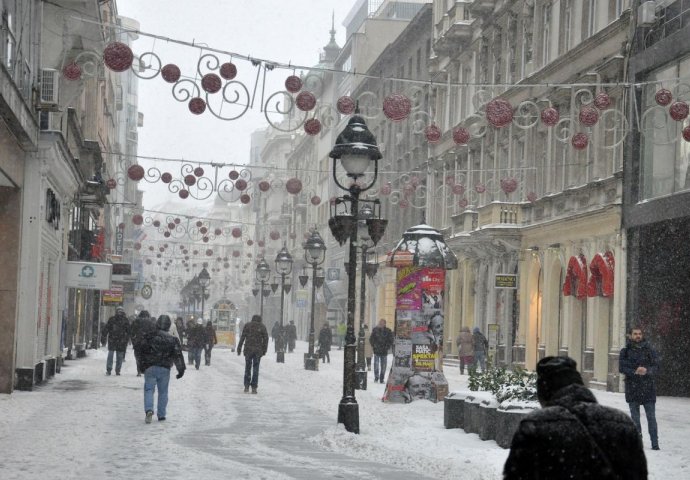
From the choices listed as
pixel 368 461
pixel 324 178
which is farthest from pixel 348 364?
pixel 324 178

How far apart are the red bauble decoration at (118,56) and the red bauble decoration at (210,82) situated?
1187mm

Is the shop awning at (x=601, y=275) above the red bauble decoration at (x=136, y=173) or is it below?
below

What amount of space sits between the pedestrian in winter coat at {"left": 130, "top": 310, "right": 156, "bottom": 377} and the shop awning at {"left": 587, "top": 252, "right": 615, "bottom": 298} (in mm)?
10633

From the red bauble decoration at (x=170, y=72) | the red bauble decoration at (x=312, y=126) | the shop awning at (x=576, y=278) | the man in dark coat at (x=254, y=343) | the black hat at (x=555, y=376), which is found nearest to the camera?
the black hat at (x=555, y=376)

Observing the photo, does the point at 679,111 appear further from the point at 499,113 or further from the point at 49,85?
the point at 49,85

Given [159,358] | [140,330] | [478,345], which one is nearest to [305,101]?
[159,358]

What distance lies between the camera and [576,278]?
111 ft

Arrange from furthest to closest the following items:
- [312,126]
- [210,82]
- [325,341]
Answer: [325,341] < [312,126] < [210,82]

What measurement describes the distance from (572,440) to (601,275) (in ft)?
89.0

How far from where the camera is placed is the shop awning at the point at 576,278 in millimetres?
33219

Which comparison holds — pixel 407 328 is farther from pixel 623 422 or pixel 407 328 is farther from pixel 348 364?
pixel 623 422

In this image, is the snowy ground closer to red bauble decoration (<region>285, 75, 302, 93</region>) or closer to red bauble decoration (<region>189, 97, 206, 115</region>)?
red bauble decoration (<region>189, 97, 206, 115</region>)

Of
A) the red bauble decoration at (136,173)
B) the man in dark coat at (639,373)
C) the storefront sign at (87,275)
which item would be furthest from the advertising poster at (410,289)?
the red bauble decoration at (136,173)

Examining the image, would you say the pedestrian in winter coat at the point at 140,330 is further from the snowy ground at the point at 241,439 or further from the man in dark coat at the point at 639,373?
the man in dark coat at the point at 639,373
